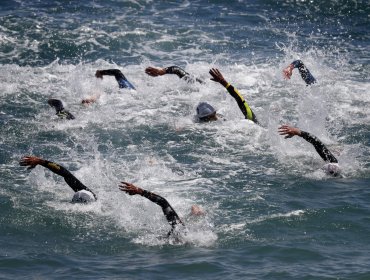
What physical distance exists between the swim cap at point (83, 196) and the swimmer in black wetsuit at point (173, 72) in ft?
15.5

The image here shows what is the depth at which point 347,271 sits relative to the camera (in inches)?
460

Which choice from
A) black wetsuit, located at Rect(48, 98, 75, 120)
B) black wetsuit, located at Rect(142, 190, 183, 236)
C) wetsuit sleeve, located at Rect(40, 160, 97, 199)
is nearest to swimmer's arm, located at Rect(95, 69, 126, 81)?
black wetsuit, located at Rect(48, 98, 75, 120)

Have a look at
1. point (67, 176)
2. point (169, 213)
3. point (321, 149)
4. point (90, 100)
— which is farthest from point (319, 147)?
point (90, 100)

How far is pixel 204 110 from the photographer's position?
19.3 m

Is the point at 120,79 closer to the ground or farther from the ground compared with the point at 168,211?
closer to the ground

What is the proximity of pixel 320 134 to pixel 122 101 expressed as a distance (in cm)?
627

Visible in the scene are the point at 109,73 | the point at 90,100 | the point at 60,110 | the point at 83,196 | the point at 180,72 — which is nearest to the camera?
the point at 83,196

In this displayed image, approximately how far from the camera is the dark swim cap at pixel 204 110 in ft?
63.3

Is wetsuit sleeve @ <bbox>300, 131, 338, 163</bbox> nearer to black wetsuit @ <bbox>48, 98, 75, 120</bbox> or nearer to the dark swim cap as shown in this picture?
the dark swim cap

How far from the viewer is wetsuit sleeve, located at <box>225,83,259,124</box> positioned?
1709 cm

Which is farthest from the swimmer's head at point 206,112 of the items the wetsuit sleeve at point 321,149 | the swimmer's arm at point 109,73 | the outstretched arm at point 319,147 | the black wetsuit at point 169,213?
the black wetsuit at point 169,213

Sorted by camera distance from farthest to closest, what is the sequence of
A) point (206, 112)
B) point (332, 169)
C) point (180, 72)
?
point (180, 72) < point (206, 112) < point (332, 169)

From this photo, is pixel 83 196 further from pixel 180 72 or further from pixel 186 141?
pixel 180 72

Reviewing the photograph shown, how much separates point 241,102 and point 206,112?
6.35ft
